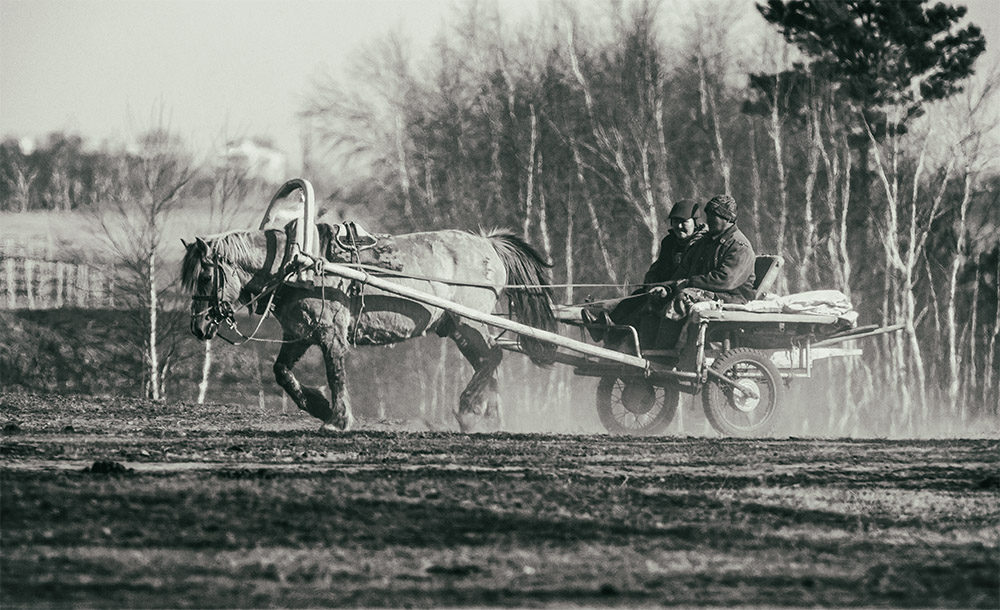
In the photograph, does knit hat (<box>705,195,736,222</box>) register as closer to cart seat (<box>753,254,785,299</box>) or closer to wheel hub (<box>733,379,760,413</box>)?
cart seat (<box>753,254,785,299</box>)

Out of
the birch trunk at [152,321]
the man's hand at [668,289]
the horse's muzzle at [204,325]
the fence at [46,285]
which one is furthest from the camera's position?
the fence at [46,285]

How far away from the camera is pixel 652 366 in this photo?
14008mm

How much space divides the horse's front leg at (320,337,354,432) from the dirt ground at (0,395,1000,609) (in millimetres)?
1906

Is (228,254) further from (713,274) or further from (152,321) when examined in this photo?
(152,321)

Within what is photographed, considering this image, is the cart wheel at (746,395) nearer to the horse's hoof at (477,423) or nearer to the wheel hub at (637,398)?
the wheel hub at (637,398)

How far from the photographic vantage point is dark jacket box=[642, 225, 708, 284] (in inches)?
586

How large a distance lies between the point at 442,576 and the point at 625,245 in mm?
32278

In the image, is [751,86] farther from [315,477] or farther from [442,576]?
[442,576]

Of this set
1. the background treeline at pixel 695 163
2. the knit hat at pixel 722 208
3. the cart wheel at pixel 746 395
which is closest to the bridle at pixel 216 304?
the cart wheel at pixel 746 395

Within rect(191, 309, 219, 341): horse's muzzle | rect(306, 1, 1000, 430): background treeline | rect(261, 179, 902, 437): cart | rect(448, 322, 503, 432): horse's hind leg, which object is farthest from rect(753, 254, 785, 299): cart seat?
rect(306, 1, 1000, 430): background treeline

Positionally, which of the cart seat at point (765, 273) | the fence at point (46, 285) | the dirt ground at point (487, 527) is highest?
the fence at point (46, 285)

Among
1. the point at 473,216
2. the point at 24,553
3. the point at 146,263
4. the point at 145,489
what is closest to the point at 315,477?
the point at 145,489

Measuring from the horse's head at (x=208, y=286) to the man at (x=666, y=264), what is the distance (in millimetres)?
3648

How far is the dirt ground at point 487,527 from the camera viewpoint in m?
5.75
